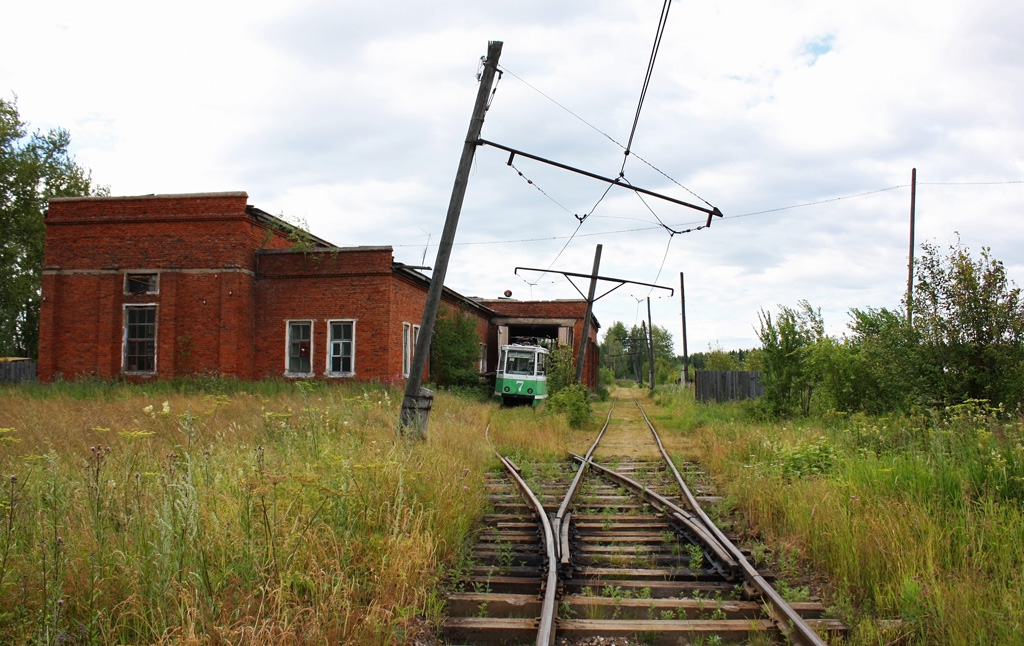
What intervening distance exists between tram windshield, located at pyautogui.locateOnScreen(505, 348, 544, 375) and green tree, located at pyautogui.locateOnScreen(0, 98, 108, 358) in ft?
89.8

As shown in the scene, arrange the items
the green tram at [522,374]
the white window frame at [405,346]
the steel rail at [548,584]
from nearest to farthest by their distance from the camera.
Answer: the steel rail at [548,584] < the white window frame at [405,346] < the green tram at [522,374]

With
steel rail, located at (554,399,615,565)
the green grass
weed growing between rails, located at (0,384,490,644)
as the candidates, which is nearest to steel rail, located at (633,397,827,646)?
the green grass

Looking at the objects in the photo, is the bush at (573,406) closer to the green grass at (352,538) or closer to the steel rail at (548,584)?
the green grass at (352,538)

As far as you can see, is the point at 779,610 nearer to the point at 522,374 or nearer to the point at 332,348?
the point at 332,348

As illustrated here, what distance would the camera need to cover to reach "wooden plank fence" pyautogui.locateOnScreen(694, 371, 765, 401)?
27.2 meters

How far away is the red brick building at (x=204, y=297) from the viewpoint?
2167 centimetres

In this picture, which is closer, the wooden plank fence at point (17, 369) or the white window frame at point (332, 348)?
the white window frame at point (332, 348)

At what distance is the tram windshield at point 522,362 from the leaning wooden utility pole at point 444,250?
15.9 metres

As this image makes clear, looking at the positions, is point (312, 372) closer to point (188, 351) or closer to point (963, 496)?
point (188, 351)

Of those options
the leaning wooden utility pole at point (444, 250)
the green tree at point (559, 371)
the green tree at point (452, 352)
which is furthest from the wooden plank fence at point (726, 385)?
the leaning wooden utility pole at point (444, 250)

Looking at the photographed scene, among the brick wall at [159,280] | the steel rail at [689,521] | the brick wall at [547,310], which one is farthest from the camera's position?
the brick wall at [547,310]

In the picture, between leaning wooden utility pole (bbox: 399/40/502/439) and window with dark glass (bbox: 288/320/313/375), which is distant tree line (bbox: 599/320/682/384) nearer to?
window with dark glass (bbox: 288/320/313/375)

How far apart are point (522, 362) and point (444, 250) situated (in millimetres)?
→ 16235

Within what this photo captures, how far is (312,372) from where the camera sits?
22312 millimetres
